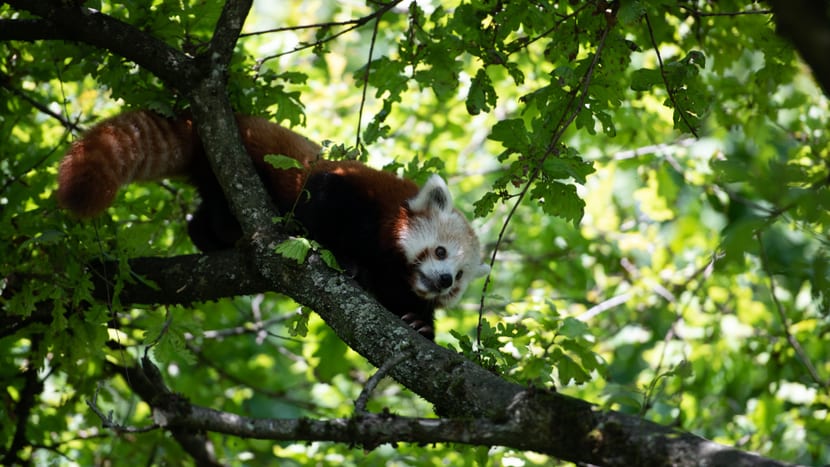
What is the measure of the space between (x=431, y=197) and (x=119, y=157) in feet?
6.24

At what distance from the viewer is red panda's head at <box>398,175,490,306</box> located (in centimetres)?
500

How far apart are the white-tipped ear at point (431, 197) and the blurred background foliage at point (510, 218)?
139mm

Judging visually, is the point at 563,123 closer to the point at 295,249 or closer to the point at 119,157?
the point at 295,249

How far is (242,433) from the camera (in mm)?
2561

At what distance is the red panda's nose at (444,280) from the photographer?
16.3 feet

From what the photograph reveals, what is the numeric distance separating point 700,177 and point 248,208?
493cm

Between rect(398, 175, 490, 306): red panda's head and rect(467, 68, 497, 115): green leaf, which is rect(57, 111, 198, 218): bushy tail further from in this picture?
rect(467, 68, 497, 115): green leaf

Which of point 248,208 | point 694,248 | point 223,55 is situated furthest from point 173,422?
point 694,248

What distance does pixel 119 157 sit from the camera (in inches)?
159

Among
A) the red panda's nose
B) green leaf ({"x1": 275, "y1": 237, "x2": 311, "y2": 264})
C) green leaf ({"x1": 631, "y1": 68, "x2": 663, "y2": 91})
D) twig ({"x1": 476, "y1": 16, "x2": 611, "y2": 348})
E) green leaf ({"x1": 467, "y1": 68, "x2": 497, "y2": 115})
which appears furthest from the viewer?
the red panda's nose

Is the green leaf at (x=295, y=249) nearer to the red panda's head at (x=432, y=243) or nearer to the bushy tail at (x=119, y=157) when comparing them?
the bushy tail at (x=119, y=157)

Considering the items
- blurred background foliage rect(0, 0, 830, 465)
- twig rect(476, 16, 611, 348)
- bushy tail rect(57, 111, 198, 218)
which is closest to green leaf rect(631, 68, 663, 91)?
blurred background foliage rect(0, 0, 830, 465)

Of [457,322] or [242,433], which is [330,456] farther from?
[242,433]

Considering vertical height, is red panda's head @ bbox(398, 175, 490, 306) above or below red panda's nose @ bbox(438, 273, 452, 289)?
above
